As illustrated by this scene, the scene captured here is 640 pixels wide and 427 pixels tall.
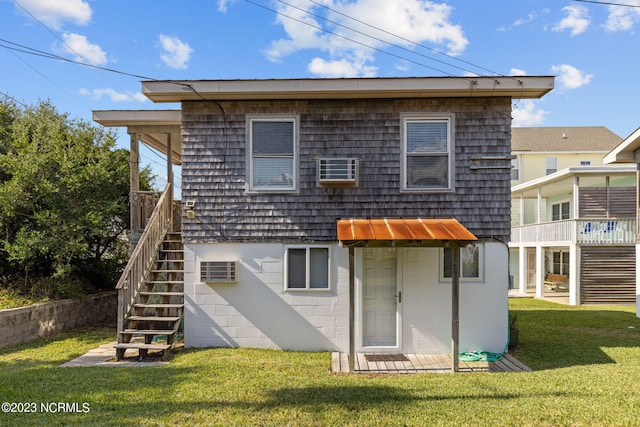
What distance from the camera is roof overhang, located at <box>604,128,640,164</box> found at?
9.90 m

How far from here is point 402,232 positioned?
19.6 ft

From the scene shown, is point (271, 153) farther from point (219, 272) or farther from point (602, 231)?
point (602, 231)

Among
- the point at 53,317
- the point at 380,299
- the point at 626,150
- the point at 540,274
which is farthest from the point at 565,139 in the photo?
the point at 53,317

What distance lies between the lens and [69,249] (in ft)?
27.8

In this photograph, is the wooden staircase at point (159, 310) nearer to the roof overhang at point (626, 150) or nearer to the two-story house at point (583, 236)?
the roof overhang at point (626, 150)

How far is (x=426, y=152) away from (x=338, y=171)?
157 centimetres

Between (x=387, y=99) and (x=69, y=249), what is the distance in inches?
281

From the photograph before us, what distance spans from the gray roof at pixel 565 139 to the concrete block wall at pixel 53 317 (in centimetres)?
2134

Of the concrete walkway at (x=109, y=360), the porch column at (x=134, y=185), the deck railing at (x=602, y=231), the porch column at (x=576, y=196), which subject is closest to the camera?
the concrete walkway at (x=109, y=360)

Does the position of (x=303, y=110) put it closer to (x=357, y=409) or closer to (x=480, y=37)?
(x=357, y=409)

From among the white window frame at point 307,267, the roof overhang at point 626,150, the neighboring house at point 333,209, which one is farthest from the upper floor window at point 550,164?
the white window frame at point 307,267

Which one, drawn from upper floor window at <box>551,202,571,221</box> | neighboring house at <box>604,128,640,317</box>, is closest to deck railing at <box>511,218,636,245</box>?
neighboring house at <box>604,128,640,317</box>

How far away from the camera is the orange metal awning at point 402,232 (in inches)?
224

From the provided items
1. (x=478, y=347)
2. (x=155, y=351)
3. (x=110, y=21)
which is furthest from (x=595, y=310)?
(x=110, y=21)
